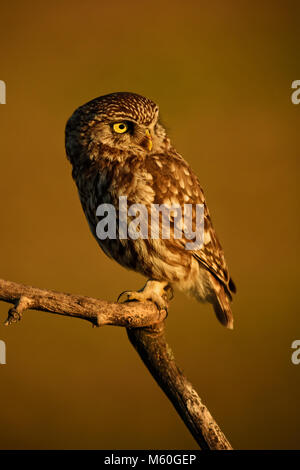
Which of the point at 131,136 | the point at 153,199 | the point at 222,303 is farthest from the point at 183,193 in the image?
the point at 222,303

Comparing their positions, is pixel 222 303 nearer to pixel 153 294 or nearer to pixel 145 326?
pixel 153 294

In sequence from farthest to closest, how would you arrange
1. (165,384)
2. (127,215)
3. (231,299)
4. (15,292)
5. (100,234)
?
(231,299) < (100,234) < (127,215) < (165,384) < (15,292)

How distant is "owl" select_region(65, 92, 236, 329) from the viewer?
4.92ft

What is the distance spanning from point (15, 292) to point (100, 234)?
0.54 meters

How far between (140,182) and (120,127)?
0.18 meters

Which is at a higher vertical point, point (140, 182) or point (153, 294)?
point (140, 182)

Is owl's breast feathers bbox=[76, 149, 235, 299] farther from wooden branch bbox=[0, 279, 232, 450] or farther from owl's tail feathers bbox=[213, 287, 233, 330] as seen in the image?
wooden branch bbox=[0, 279, 232, 450]

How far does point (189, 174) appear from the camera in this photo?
166 centimetres

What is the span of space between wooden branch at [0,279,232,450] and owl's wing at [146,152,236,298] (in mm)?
280

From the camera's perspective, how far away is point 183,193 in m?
1.62

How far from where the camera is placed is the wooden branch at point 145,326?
1.15 m

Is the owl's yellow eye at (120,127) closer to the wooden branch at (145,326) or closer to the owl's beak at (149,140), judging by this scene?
the owl's beak at (149,140)

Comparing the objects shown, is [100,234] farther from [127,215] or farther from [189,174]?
[189,174]
